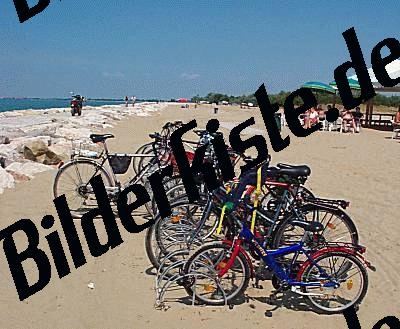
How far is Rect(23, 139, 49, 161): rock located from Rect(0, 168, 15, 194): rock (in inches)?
62.6

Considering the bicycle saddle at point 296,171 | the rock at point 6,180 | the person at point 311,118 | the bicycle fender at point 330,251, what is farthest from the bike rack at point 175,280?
the person at point 311,118

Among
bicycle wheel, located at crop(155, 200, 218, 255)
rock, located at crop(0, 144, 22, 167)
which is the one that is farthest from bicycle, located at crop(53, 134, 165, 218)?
rock, located at crop(0, 144, 22, 167)

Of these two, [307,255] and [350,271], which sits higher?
[307,255]

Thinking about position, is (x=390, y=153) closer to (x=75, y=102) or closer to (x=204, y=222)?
(x=204, y=222)

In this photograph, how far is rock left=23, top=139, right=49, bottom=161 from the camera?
8836 millimetres

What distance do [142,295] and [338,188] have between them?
473 centimetres

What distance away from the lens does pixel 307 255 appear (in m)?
3.30

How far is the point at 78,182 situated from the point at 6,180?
206 cm

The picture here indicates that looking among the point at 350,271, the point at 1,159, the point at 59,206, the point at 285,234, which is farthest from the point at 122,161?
the point at 1,159

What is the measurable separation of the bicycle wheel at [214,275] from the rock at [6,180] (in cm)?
425

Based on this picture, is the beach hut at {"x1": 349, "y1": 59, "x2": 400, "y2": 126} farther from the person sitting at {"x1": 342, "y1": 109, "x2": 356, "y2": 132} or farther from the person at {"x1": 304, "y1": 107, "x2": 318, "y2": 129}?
the person at {"x1": 304, "y1": 107, "x2": 318, "y2": 129}

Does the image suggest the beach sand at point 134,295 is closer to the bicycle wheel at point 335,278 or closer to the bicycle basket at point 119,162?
the bicycle wheel at point 335,278

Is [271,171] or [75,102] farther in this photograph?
[75,102]

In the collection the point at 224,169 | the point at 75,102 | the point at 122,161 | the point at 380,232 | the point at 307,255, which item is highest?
the point at 75,102
